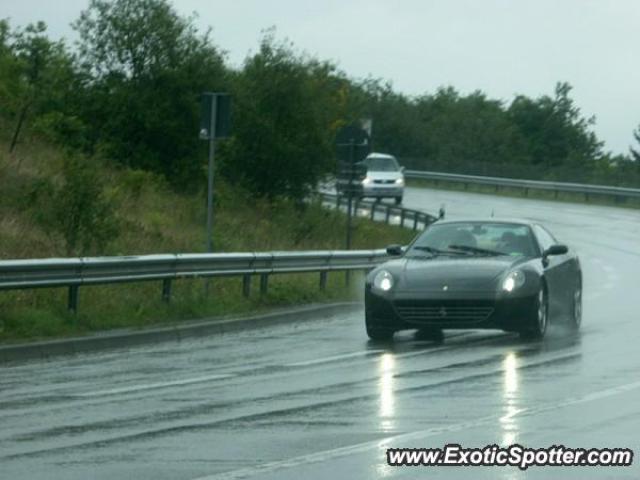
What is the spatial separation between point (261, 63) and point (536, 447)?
35993 mm

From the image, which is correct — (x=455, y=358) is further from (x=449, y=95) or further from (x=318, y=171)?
(x=449, y=95)

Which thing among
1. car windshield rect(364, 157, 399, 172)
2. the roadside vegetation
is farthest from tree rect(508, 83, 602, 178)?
the roadside vegetation

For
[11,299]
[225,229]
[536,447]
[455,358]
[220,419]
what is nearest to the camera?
[536,447]

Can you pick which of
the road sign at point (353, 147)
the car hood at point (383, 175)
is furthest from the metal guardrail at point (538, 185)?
the road sign at point (353, 147)

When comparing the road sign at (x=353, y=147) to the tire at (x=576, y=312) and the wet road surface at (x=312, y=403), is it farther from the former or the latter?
the tire at (x=576, y=312)

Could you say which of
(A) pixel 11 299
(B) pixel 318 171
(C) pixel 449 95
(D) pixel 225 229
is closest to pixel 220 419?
(A) pixel 11 299

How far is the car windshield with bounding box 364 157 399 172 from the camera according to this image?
63609 millimetres

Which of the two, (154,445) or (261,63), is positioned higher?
(261,63)

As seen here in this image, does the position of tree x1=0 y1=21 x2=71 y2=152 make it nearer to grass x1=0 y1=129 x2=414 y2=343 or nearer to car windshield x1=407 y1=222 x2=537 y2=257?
grass x1=0 y1=129 x2=414 y2=343

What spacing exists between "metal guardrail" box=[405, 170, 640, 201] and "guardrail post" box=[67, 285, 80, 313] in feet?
147

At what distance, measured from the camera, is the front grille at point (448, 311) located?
19656 mm

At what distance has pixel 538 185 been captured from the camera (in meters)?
68.8

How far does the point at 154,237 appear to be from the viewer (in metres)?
30.8

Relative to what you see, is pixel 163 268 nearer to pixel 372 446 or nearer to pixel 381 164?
pixel 372 446
